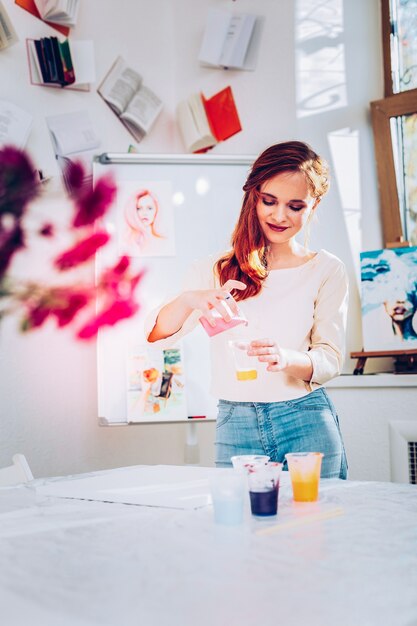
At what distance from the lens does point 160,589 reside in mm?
723

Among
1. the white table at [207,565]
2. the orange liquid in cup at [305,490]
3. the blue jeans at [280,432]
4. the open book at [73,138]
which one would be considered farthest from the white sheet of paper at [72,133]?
the orange liquid in cup at [305,490]

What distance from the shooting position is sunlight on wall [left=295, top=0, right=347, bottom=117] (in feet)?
9.14

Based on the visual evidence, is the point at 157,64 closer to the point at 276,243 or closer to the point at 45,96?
the point at 45,96

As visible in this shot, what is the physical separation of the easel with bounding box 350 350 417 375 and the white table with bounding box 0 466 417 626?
1.35m

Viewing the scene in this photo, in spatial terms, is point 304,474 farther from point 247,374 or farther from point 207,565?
point 207,565

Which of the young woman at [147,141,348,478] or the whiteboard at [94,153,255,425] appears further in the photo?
the whiteboard at [94,153,255,425]

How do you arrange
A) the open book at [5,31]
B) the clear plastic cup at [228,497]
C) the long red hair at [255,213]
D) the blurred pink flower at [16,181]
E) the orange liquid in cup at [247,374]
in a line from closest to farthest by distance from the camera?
the blurred pink flower at [16,181] → the clear plastic cup at [228,497] → the orange liquid in cup at [247,374] → the long red hair at [255,213] → the open book at [5,31]

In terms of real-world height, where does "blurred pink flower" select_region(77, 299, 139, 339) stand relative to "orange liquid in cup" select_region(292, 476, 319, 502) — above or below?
above

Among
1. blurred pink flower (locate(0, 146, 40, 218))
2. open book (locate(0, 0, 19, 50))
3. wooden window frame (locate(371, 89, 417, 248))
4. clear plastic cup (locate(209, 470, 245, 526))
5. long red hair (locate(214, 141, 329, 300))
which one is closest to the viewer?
blurred pink flower (locate(0, 146, 40, 218))

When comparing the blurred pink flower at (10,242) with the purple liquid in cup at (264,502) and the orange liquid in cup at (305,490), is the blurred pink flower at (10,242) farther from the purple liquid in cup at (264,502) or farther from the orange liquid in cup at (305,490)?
the orange liquid in cup at (305,490)

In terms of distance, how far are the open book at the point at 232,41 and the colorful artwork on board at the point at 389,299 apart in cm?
94

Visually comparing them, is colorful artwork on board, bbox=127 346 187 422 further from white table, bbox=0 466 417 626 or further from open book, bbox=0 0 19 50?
white table, bbox=0 466 417 626

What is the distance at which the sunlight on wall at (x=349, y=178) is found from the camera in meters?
2.73

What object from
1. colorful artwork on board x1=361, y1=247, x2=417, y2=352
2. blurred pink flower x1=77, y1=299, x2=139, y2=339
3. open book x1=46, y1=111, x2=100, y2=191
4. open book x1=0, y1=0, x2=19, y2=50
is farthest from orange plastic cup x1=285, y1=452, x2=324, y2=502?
open book x1=0, y1=0, x2=19, y2=50
